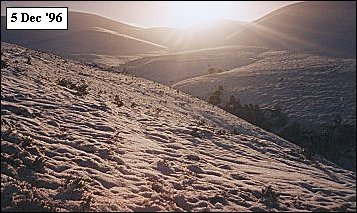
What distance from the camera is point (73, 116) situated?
636 inches

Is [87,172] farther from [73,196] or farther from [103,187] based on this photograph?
[73,196]

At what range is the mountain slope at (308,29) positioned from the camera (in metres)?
112

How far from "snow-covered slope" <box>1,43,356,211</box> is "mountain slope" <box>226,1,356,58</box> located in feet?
304

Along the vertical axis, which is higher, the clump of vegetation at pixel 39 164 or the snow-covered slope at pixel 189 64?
the clump of vegetation at pixel 39 164

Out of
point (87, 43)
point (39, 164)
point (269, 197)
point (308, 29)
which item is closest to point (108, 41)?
point (87, 43)

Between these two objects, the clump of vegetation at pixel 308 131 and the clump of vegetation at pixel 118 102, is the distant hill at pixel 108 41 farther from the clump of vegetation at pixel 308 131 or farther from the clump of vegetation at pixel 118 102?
the clump of vegetation at pixel 118 102

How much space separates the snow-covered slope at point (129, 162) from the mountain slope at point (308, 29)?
9252 cm

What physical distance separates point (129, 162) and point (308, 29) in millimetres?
124135

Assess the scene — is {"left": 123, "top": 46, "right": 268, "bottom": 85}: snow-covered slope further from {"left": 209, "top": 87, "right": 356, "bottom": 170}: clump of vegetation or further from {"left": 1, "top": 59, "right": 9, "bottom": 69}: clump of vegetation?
{"left": 1, "top": 59, "right": 9, "bottom": 69}: clump of vegetation

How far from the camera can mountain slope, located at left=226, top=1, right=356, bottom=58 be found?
112 metres

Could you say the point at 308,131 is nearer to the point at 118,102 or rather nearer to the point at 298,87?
the point at 298,87

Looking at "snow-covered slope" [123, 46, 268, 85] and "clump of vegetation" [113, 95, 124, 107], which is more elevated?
"clump of vegetation" [113, 95, 124, 107]

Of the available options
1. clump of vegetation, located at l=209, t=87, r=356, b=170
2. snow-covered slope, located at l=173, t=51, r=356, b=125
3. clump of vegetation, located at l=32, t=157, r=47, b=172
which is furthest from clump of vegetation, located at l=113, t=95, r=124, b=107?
snow-covered slope, located at l=173, t=51, r=356, b=125

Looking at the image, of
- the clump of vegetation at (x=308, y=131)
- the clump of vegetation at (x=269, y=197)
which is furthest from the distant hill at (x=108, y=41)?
the clump of vegetation at (x=269, y=197)
